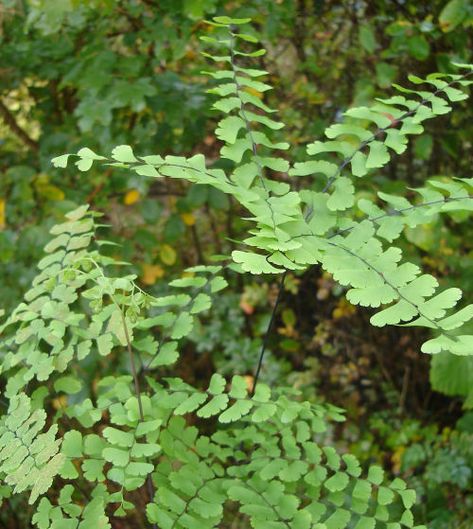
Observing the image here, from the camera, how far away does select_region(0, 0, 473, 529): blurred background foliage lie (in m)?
1.93

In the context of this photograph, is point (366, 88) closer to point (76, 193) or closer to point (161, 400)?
point (76, 193)

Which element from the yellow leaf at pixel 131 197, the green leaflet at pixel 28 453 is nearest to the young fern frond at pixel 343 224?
the green leaflet at pixel 28 453

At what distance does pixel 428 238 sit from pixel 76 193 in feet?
4.00

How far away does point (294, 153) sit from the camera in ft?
7.34

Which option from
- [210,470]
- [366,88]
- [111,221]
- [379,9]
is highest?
[379,9]

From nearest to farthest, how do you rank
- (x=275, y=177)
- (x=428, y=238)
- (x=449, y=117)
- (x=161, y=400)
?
(x=161, y=400)
(x=428, y=238)
(x=449, y=117)
(x=275, y=177)

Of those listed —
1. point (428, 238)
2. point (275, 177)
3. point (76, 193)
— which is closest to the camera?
point (428, 238)

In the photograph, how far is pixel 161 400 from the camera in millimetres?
1166

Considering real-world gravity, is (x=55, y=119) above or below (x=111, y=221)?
above

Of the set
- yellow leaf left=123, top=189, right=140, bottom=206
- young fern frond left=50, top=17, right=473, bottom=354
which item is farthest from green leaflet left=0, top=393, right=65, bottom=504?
yellow leaf left=123, top=189, right=140, bottom=206

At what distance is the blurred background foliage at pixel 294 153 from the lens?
193cm

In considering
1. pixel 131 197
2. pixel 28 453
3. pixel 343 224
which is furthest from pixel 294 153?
pixel 28 453

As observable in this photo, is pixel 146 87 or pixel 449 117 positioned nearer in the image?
pixel 146 87

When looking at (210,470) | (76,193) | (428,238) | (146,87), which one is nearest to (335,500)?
(210,470)
